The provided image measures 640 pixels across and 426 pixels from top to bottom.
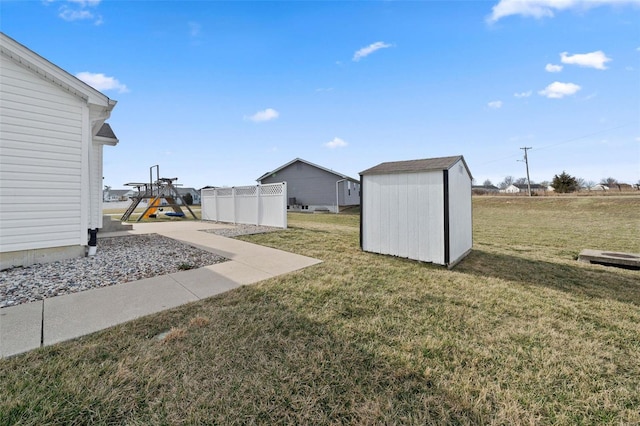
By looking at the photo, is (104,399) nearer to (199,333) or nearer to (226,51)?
(199,333)

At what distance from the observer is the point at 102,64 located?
7773 millimetres

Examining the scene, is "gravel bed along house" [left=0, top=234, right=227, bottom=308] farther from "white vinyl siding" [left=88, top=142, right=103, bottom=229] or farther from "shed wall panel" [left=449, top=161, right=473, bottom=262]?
"shed wall panel" [left=449, top=161, right=473, bottom=262]

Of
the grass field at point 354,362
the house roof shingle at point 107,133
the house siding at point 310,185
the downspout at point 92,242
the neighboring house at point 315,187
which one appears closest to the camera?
the grass field at point 354,362

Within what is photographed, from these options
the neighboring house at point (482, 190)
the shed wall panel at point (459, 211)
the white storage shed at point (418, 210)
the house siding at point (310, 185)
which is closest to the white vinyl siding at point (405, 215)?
the white storage shed at point (418, 210)

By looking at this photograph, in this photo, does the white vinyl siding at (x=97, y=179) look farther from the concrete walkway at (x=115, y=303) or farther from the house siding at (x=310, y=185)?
the house siding at (x=310, y=185)

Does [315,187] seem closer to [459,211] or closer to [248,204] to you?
[248,204]

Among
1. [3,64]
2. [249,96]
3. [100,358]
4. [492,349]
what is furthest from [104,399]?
[249,96]

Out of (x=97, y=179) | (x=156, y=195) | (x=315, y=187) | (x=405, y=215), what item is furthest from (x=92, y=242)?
(x=315, y=187)

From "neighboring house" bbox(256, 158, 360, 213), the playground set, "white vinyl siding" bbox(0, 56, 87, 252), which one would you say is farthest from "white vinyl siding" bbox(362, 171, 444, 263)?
"neighboring house" bbox(256, 158, 360, 213)

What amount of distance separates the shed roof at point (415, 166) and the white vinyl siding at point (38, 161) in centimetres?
603

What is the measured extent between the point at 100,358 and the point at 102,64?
9383mm

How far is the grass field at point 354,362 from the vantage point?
1554mm

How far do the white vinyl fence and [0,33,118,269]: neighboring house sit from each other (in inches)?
240

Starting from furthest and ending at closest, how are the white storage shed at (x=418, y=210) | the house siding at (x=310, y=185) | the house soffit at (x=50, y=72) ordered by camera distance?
the house siding at (x=310, y=185), the white storage shed at (x=418, y=210), the house soffit at (x=50, y=72)
